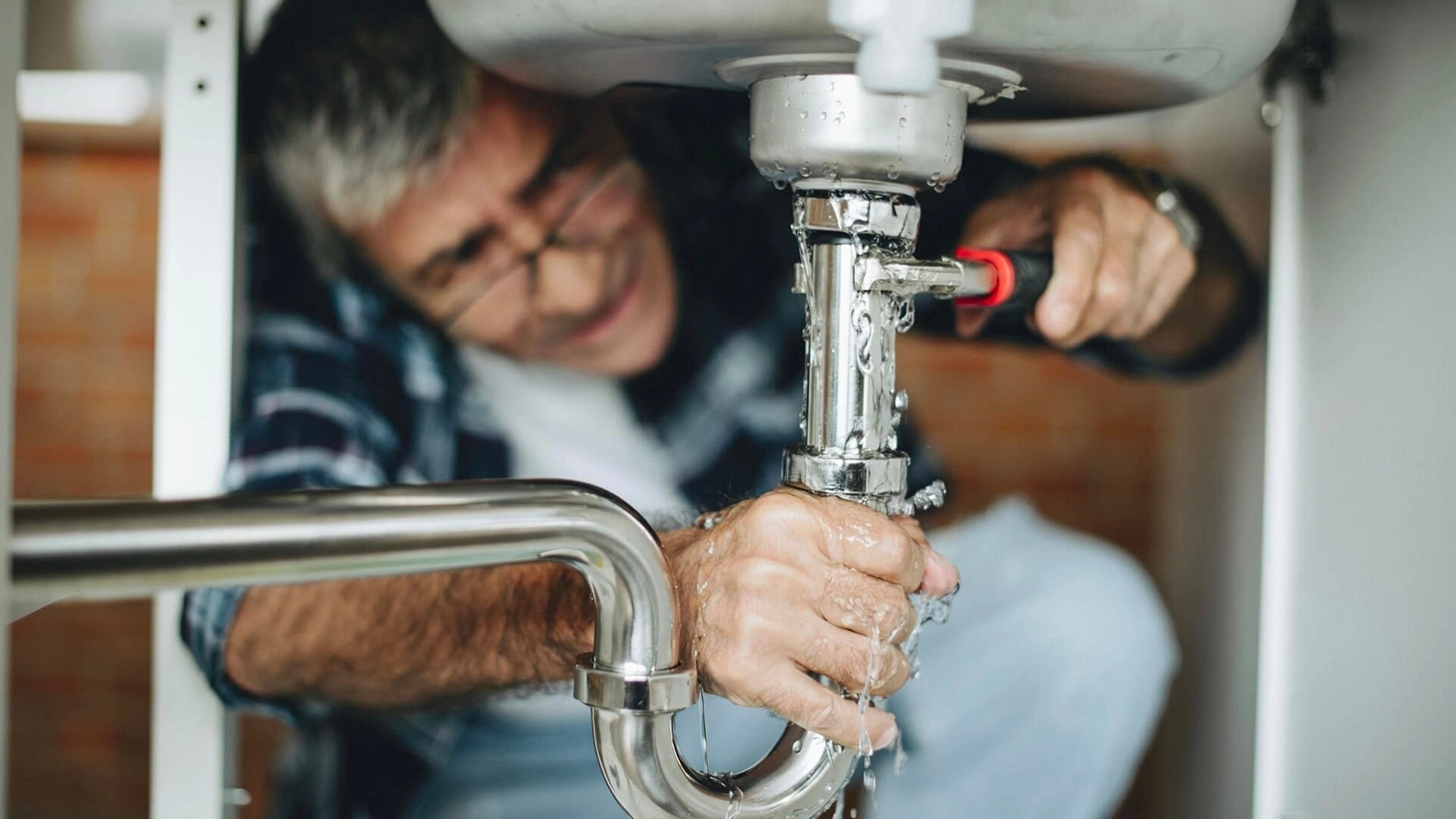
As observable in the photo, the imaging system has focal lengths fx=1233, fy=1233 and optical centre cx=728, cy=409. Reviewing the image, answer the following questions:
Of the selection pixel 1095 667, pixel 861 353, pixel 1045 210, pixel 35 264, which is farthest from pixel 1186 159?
pixel 35 264

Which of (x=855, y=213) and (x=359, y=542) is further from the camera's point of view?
(x=855, y=213)

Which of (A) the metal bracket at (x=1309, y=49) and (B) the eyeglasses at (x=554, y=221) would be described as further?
(B) the eyeglasses at (x=554, y=221)

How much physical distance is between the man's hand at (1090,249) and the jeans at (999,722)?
19cm

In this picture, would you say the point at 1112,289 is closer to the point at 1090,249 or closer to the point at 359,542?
the point at 1090,249

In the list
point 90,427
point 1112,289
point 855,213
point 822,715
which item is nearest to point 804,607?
point 822,715

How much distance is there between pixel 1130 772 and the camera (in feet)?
2.65

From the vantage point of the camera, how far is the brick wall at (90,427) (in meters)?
1.46

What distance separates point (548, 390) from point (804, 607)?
406mm

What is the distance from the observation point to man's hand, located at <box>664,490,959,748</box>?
0.43 metres

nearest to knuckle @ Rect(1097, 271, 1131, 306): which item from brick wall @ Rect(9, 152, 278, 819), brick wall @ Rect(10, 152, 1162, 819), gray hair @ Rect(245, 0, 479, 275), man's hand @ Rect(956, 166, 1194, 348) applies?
man's hand @ Rect(956, 166, 1194, 348)

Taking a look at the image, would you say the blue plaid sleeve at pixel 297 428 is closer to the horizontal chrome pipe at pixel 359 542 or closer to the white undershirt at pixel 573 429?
the white undershirt at pixel 573 429

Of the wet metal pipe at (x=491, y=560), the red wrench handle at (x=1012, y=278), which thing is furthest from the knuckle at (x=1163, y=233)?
the wet metal pipe at (x=491, y=560)

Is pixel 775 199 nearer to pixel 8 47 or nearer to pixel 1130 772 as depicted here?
pixel 1130 772

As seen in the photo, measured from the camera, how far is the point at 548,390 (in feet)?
2.65
